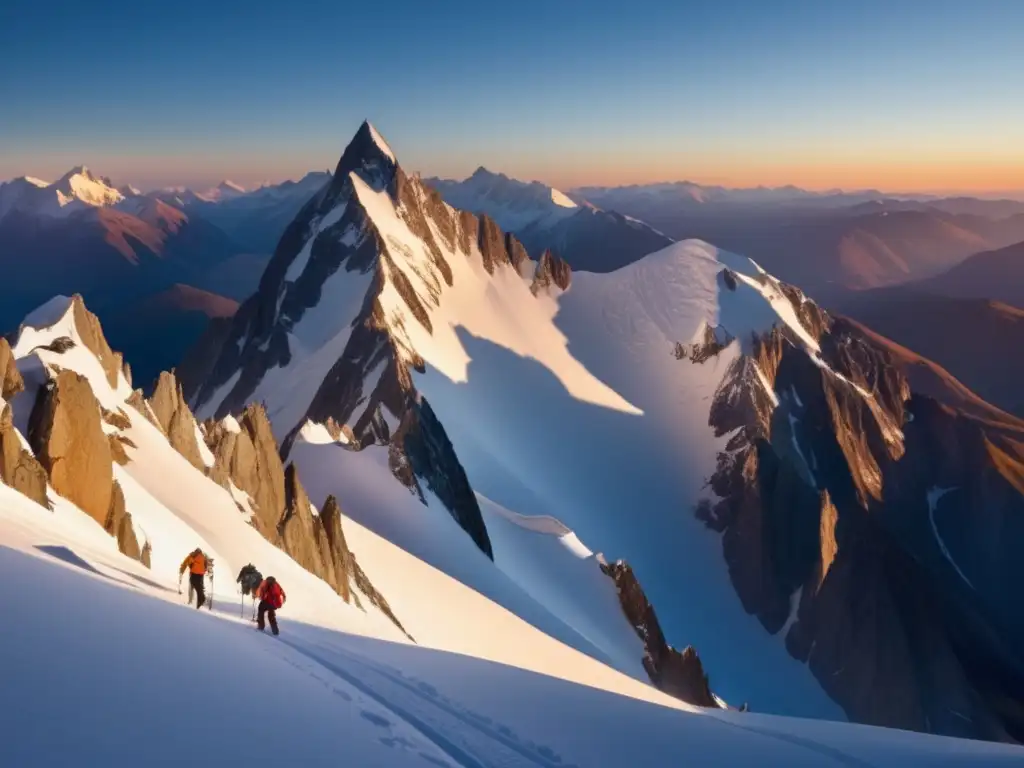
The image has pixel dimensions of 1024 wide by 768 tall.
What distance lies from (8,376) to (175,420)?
491 inches

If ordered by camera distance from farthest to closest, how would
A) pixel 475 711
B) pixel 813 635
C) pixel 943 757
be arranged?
pixel 813 635
pixel 943 757
pixel 475 711

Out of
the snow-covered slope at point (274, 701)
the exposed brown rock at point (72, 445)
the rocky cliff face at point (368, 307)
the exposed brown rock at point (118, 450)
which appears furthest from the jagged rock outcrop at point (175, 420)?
the rocky cliff face at point (368, 307)

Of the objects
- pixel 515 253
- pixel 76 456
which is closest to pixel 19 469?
pixel 76 456

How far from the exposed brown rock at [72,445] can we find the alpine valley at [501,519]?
113 mm

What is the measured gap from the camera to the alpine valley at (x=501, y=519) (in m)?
12.7

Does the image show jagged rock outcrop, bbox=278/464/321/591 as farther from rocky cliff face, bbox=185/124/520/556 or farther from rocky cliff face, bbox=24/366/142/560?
rocky cliff face, bbox=185/124/520/556

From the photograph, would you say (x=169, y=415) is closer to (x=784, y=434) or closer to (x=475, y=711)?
(x=475, y=711)

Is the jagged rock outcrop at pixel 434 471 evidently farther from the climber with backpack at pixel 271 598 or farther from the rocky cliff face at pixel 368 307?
the climber with backpack at pixel 271 598

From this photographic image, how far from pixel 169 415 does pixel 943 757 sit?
36485 mm

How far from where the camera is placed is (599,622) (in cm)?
6234

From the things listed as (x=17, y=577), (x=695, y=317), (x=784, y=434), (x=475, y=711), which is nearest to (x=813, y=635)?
(x=784, y=434)

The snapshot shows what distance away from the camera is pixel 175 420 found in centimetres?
3769

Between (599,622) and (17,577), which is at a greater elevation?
(17,577)

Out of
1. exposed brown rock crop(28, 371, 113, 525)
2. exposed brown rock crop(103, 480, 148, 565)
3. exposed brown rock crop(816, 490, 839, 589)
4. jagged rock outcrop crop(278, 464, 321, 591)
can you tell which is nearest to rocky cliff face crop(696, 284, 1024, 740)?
exposed brown rock crop(816, 490, 839, 589)
